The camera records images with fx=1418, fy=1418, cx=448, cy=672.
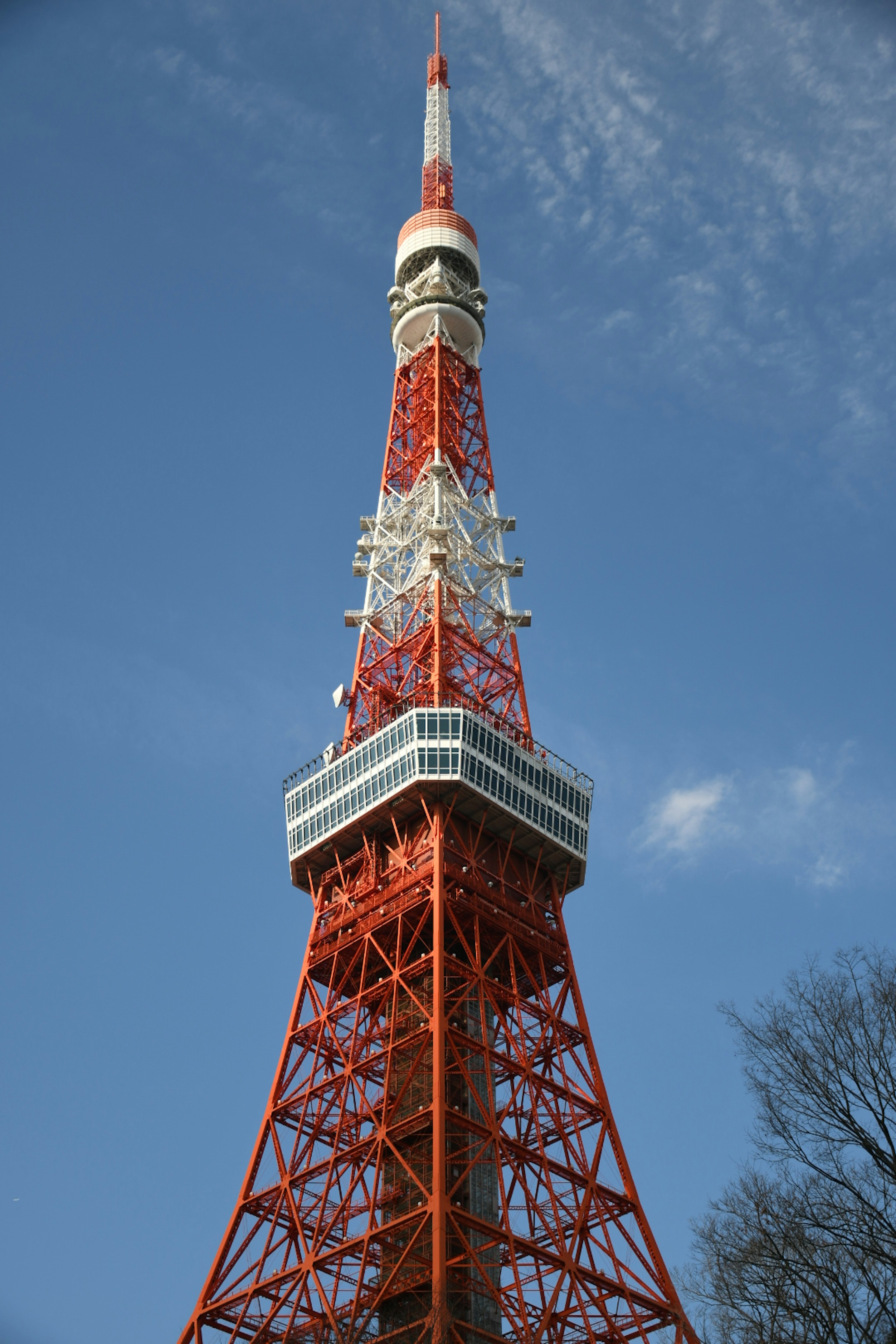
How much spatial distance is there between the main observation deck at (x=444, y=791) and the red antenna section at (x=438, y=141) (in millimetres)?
38492

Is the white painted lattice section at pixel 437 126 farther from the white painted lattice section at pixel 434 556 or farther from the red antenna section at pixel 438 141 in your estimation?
the white painted lattice section at pixel 434 556

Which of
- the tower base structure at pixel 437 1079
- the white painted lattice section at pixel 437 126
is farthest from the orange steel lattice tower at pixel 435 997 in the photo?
the white painted lattice section at pixel 437 126

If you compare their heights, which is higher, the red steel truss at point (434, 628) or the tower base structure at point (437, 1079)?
the red steel truss at point (434, 628)

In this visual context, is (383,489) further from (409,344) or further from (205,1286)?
(205,1286)

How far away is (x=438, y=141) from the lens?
3420 inches

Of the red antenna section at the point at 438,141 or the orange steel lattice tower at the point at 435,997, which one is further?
the red antenna section at the point at 438,141

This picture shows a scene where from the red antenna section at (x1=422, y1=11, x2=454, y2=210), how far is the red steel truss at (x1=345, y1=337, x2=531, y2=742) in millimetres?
12138

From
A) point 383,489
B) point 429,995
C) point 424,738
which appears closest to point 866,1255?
point 429,995

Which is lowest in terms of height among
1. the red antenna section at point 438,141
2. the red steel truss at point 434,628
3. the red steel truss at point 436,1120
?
the red steel truss at point 436,1120

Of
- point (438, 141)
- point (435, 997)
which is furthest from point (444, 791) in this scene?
point (438, 141)

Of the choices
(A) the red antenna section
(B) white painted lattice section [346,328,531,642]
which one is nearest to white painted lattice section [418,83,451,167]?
(A) the red antenna section

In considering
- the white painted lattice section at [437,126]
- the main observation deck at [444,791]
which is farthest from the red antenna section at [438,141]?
the main observation deck at [444,791]

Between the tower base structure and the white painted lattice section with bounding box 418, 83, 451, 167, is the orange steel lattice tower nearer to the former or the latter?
the tower base structure

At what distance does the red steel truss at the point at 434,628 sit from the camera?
62469mm
